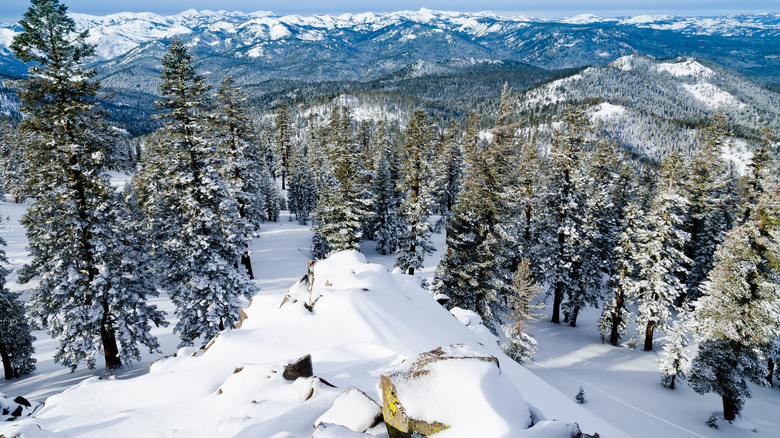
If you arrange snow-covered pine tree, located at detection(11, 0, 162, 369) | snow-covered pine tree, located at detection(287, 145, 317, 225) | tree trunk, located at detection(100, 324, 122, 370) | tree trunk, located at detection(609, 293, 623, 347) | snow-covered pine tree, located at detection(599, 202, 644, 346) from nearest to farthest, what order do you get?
snow-covered pine tree, located at detection(11, 0, 162, 369)
tree trunk, located at detection(100, 324, 122, 370)
snow-covered pine tree, located at detection(599, 202, 644, 346)
tree trunk, located at detection(609, 293, 623, 347)
snow-covered pine tree, located at detection(287, 145, 317, 225)

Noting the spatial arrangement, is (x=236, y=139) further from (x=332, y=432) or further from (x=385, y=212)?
(x=332, y=432)

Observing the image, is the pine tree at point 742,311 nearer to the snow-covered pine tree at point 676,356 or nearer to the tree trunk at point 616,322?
the snow-covered pine tree at point 676,356

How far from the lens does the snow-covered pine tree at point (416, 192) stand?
26.1m

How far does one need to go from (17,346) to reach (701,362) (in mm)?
34552

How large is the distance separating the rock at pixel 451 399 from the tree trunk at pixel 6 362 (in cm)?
2123

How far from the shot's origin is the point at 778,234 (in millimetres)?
15969

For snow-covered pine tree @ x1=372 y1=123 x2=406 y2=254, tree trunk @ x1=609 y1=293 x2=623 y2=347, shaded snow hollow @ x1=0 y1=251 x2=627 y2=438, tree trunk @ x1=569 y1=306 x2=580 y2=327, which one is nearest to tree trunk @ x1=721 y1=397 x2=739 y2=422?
tree trunk @ x1=609 y1=293 x2=623 y2=347

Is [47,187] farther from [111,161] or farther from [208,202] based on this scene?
[208,202]

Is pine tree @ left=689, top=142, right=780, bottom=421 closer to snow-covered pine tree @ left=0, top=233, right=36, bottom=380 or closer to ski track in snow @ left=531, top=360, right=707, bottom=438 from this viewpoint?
ski track in snow @ left=531, top=360, right=707, bottom=438

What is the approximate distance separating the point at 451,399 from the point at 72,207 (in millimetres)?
16035

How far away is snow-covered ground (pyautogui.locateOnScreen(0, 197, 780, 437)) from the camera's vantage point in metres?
6.62

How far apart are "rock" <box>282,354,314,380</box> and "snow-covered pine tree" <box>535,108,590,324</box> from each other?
2162 centimetres

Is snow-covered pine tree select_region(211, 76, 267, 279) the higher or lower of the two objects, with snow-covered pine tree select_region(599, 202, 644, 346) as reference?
higher

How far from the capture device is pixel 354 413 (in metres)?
5.74
